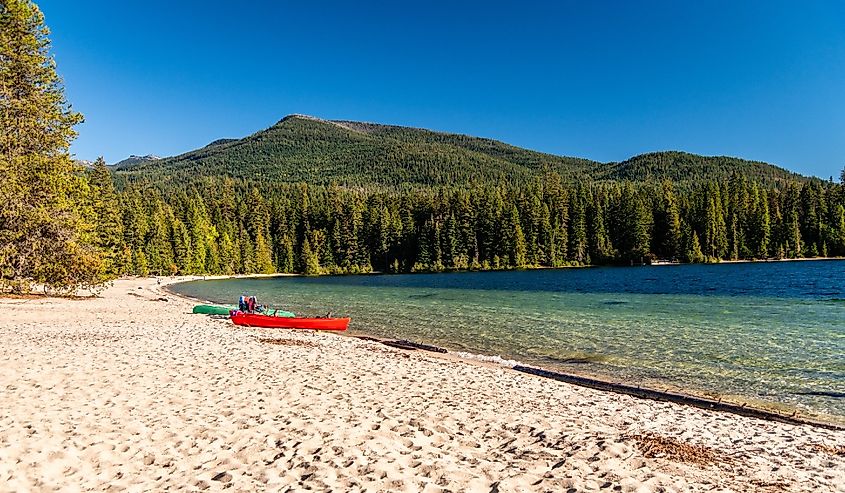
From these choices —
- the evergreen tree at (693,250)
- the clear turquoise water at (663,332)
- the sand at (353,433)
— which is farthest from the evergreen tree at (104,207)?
the evergreen tree at (693,250)

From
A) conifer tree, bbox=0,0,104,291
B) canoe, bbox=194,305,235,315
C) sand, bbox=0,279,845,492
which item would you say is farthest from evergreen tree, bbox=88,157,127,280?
sand, bbox=0,279,845,492

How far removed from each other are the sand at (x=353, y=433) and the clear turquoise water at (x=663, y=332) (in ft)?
13.4

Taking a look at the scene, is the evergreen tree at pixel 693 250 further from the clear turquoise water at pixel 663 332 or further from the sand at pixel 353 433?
the sand at pixel 353 433

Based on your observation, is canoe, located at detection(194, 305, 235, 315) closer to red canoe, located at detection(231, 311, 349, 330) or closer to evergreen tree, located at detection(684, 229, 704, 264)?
red canoe, located at detection(231, 311, 349, 330)

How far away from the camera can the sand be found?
7027mm

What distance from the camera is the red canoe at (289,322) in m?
26.3

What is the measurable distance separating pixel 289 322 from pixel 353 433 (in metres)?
18.5

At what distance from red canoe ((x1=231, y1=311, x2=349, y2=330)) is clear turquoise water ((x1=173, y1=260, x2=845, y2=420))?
1772mm

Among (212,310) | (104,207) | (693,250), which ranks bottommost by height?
(212,310)

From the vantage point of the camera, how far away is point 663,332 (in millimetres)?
25031

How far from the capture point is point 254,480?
6852mm

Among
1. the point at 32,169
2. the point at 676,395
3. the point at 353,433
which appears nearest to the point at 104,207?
the point at 32,169

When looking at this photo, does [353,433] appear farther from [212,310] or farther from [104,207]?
[104,207]

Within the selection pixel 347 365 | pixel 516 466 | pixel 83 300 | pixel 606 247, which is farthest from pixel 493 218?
pixel 516 466
